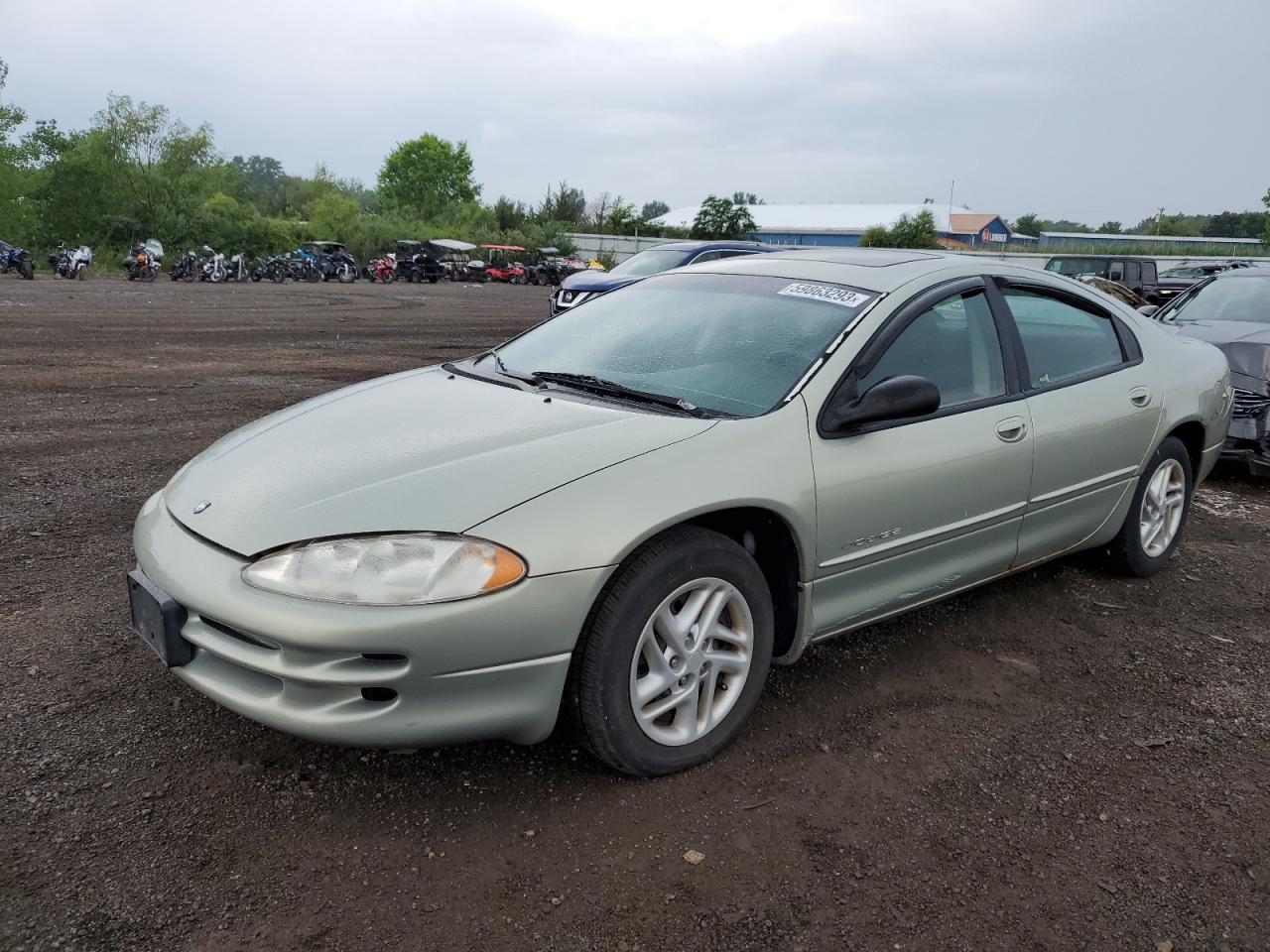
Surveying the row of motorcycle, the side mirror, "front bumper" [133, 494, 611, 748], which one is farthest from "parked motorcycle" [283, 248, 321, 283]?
"front bumper" [133, 494, 611, 748]

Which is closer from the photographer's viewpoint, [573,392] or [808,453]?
[808,453]

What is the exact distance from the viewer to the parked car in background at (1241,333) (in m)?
6.33

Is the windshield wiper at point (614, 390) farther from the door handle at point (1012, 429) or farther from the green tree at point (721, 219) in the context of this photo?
the green tree at point (721, 219)

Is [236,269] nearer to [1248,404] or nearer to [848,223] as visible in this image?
[1248,404]

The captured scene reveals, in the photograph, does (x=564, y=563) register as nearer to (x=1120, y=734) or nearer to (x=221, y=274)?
(x=1120, y=734)

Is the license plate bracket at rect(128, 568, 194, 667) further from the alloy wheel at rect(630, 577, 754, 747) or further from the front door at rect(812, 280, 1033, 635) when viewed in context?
the front door at rect(812, 280, 1033, 635)

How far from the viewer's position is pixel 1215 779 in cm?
287

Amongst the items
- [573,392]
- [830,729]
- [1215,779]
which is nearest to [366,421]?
[573,392]

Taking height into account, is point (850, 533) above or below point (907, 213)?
below

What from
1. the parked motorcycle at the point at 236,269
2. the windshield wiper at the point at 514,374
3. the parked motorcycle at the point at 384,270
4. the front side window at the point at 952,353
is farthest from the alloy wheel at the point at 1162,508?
the parked motorcycle at the point at 384,270

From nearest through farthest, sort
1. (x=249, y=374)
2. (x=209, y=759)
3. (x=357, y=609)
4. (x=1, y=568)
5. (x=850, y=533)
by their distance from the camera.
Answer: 1. (x=357, y=609)
2. (x=209, y=759)
3. (x=850, y=533)
4. (x=1, y=568)
5. (x=249, y=374)

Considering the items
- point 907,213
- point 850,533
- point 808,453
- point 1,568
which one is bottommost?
point 1,568

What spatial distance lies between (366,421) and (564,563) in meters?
1.12

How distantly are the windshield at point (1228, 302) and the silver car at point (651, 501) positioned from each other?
13.8 ft
